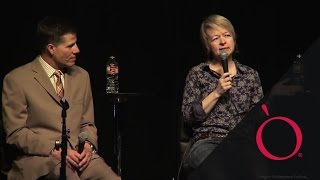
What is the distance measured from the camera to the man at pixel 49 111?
2.53 m

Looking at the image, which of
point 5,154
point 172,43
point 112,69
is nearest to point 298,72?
point 5,154

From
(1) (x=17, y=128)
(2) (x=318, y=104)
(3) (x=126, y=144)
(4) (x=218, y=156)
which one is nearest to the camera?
(2) (x=318, y=104)

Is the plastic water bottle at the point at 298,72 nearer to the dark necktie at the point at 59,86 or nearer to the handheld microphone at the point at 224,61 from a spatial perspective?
the handheld microphone at the point at 224,61

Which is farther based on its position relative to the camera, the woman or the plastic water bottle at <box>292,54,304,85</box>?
the woman

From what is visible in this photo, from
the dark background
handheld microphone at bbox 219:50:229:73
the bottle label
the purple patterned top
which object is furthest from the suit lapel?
the dark background

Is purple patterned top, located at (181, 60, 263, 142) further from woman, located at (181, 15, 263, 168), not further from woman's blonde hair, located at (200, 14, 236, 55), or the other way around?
woman's blonde hair, located at (200, 14, 236, 55)

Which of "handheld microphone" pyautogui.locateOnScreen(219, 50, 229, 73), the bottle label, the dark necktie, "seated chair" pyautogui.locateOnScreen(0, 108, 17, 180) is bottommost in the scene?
"seated chair" pyautogui.locateOnScreen(0, 108, 17, 180)

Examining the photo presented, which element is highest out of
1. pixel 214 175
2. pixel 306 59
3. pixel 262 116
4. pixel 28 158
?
pixel 306 59

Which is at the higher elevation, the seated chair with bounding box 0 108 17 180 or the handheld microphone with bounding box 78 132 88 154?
the handheld microphone with bounding box 78 132 88 154

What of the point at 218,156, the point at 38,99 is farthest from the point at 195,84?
the point at 218,156

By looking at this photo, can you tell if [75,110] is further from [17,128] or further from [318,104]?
[318,104]

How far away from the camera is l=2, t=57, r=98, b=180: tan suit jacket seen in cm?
253

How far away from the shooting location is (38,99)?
260cm

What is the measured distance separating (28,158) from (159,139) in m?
1.65
